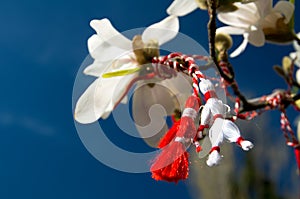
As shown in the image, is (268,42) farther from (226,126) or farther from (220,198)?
(220,198)

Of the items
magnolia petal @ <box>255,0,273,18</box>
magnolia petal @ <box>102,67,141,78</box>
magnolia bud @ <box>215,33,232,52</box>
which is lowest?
magnolia bud @ <box>215,33,232,52</box>

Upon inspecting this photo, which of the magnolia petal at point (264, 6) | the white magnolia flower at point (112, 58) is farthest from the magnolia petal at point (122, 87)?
the magnolia petal at point (264, 6)

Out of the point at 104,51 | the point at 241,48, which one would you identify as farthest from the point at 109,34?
the point at 241,48

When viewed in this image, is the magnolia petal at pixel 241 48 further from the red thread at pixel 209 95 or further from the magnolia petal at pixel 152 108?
the red thread at pixel 209 95

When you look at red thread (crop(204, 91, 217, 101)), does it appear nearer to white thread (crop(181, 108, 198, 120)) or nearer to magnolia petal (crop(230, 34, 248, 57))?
white thread (crop(181, 108, 198, 120))

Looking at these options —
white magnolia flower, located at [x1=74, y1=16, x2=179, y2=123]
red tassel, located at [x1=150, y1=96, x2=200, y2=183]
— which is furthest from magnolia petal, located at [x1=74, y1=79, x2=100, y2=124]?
red tassel, located at [x1=150, y1=96, x2=200, y2=183]

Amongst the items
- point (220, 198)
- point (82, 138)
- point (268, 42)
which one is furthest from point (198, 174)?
point (82, 138)

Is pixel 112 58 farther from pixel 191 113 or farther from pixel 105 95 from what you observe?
pixel 191 113
